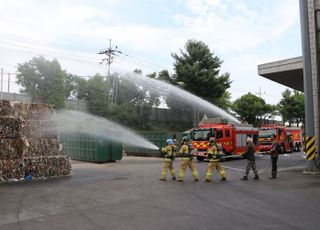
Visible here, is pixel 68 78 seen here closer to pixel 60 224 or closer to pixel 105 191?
pixel 105 191

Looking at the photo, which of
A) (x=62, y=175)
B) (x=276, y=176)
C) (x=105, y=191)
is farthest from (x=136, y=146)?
(x=105, y=191)

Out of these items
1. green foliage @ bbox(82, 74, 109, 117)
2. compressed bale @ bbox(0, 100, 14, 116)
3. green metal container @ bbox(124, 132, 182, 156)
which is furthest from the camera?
green foliage @ bbox(82, 74, 109, 117)

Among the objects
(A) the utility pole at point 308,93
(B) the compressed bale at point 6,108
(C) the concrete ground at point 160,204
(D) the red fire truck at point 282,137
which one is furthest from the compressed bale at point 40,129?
(D) the red fire truck at point 282,137

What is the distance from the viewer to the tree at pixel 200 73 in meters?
41.3

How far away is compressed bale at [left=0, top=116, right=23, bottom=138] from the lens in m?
14.9

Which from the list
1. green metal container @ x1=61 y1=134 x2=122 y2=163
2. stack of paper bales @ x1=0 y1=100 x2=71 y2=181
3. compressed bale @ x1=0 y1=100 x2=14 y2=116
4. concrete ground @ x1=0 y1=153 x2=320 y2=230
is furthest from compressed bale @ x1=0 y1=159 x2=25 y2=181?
green metal container @ x1=61 y1=134 x2=122 y2=163

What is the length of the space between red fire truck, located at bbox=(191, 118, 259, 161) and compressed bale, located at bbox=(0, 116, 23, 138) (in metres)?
11.9

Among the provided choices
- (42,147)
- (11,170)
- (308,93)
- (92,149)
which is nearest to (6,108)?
(42,147)

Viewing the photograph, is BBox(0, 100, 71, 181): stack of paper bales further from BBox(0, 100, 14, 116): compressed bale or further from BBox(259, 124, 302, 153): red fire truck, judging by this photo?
BBox(259, 124, 302, 153): red fire truck

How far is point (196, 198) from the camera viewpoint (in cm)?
1035

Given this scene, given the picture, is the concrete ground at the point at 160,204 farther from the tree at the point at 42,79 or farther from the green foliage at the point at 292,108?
the green foliage at the point at 292,108

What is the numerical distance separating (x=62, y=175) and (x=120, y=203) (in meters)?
7.50

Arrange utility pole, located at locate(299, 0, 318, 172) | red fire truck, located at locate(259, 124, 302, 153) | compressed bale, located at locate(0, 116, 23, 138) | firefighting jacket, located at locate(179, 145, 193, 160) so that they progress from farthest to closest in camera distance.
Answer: red fire truck, located at locate(259, 124, 302, 153)
utility pole, located at locate(299, 0, 318, 172)
compressed bale, located at locate(0, 116, 23, 138)
firefighting jacket, located at locate(179, 145, 193, 160)

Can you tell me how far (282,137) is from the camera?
119ft
